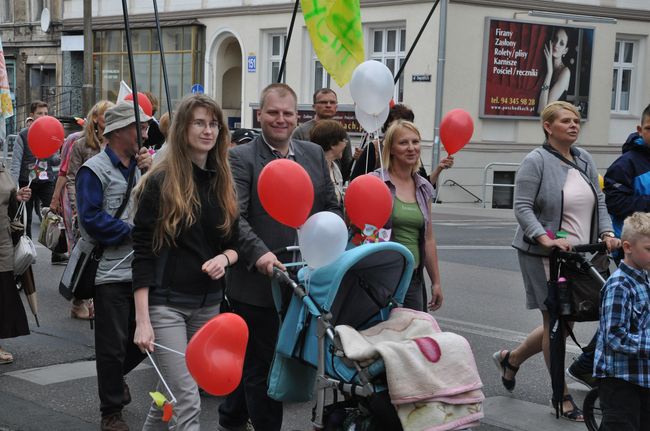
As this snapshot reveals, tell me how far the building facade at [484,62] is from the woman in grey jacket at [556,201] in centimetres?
1628

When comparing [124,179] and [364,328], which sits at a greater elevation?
[124,179]

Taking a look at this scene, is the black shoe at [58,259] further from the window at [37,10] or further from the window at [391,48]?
the window at [37,10]

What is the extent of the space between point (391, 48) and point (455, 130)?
60.8 feet

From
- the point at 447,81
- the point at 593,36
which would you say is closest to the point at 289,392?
the point at 447,81

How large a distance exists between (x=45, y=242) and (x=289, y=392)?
16.0ft

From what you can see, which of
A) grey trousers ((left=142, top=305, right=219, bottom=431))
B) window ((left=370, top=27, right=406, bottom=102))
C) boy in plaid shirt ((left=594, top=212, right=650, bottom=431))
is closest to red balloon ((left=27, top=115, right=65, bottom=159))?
grey trousers ((left=142, top=305, right=219, bottom=431))

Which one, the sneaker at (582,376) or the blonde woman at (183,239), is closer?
the blonde woman at (183,239)

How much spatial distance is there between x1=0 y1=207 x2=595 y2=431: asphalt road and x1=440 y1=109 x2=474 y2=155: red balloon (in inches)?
67.4

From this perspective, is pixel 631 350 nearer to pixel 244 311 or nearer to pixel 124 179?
pixel 244 311

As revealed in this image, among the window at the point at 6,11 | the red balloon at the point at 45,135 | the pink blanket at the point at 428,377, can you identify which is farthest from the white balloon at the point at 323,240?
the window at the point at 6,11

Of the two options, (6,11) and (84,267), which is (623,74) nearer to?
(84,267)

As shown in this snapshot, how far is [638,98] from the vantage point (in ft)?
86.5

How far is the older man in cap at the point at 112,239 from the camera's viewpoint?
206 inches

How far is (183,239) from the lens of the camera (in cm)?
428
